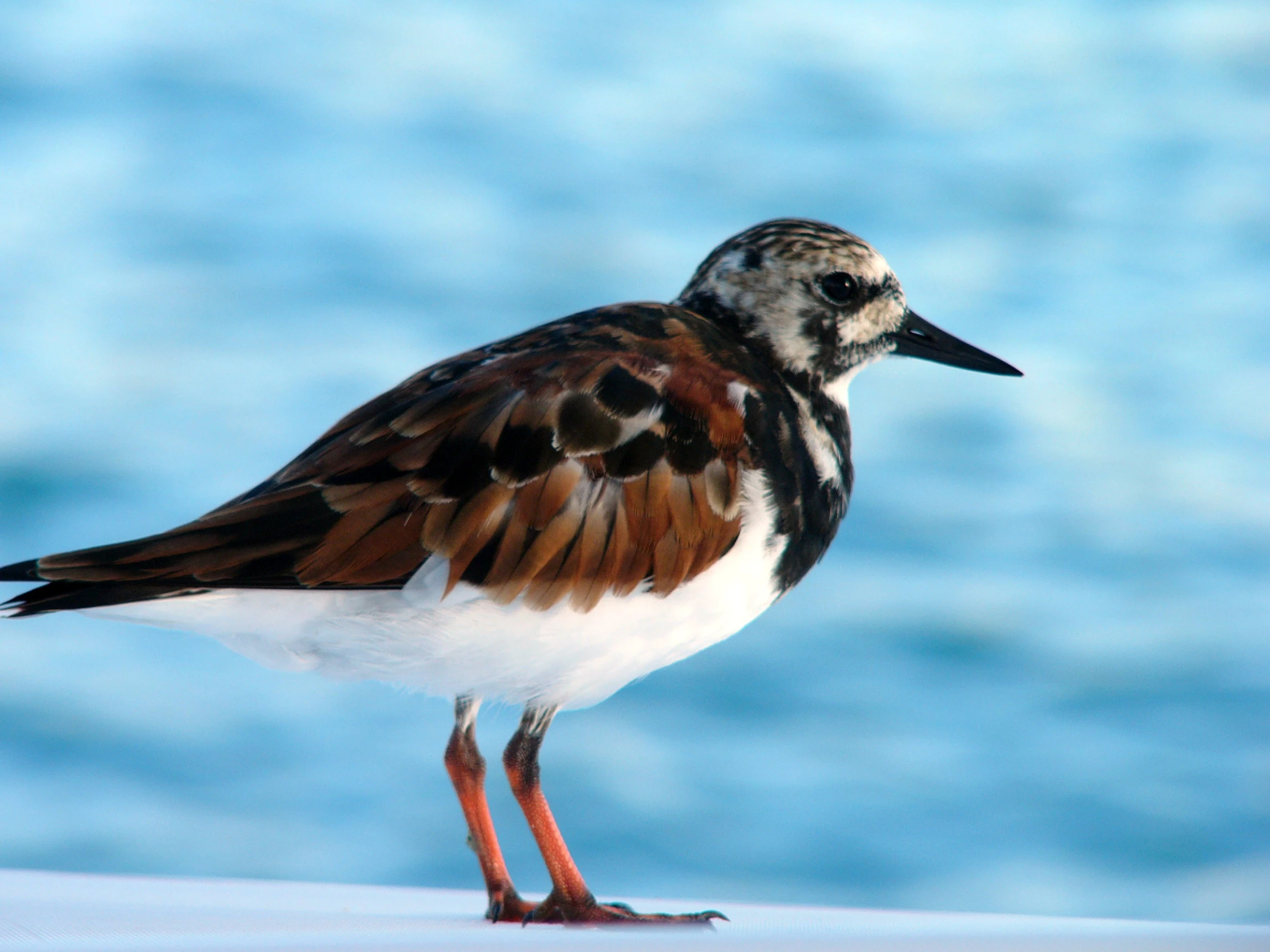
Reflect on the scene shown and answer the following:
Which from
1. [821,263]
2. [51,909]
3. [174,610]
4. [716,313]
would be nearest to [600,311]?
[716,313]

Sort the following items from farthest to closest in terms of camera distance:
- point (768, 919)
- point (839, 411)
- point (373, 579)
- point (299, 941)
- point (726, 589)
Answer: point (839, 411), point (768, 919), point (726, 589), point (373, 579), point (299, 941)

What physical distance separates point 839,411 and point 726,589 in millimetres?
419

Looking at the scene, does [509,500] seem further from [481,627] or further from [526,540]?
[481,627]

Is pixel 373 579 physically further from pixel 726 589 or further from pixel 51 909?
pixel 51 909

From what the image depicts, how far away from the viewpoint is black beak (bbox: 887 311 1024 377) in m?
2.26

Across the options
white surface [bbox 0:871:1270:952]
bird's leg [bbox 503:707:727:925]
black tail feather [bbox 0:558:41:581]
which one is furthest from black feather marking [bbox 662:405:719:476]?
black tail feather [bbox 0:558:41:581]

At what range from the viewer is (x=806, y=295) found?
2127 millimetres

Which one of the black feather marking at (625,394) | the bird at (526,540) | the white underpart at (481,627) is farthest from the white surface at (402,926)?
the black feather marking at (625,394)

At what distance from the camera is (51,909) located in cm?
194

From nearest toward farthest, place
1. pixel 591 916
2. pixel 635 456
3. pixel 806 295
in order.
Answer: pixel 635 456, pixel 591 916, pixel 806 295

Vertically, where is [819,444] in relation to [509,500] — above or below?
above

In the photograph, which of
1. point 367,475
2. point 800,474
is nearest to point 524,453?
point 367,475

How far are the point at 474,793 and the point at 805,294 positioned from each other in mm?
950

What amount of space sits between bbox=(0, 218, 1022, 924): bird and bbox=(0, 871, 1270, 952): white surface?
18 centimetres
